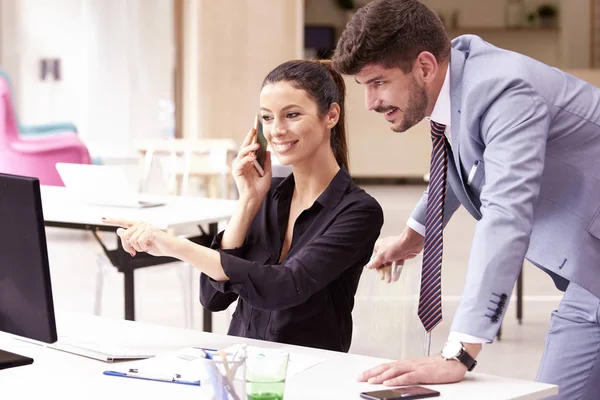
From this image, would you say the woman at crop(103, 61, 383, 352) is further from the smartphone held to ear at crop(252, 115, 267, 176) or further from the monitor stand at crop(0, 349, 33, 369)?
the monitor stand at crop(0, 349, 33, 369)

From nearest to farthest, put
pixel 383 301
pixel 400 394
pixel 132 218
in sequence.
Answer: pixel 400 394
pixel 383 301
pixel 132 218

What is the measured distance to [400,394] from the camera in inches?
66.2

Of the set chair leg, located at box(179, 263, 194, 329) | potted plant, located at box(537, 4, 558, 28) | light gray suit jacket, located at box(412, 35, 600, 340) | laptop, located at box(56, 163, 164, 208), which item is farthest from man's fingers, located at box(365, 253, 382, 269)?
potted plant, located at box(537, 4, 558, 28)

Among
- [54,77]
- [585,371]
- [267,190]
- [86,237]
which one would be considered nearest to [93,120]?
[54,77]

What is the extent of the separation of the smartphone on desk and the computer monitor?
0.61m

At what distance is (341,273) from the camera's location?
244 cm

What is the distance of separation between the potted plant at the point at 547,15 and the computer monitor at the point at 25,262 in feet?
40.4

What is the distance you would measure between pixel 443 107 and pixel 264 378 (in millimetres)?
787

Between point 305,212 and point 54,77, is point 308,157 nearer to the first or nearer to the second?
point 305,212

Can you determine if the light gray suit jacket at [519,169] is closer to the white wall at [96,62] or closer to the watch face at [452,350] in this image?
the watch face at [452,350]

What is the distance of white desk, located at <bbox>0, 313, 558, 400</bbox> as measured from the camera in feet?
5.68

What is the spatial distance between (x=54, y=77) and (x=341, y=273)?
8759 millimetres

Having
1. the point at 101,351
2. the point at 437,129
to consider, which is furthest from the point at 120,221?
the point at 437,129

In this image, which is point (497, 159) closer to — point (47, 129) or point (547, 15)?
point (47, 129)
